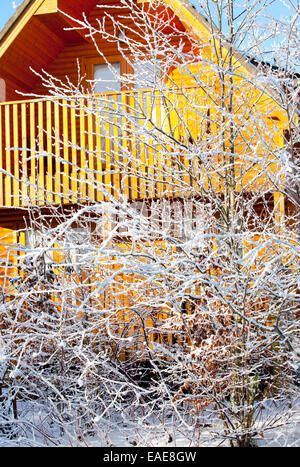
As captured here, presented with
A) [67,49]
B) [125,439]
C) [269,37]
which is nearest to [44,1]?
[67,49]

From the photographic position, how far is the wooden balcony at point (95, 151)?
4879mm

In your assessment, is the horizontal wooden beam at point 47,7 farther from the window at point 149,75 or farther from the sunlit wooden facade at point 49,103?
the window at point 149,75

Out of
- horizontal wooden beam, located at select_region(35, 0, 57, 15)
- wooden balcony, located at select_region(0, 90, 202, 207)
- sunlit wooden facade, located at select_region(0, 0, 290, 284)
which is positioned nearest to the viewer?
wooden balcony, located at select_region(0, 90, 202, 207)

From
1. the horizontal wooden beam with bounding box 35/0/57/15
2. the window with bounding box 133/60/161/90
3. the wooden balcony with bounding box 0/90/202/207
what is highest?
the horizontal wooden beam with bounding box 35/0/57/15

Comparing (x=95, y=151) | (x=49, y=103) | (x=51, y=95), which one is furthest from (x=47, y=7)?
(x=95, y=151)

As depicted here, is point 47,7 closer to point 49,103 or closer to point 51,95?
point 51,95

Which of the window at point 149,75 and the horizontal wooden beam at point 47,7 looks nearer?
the window at point 149,75

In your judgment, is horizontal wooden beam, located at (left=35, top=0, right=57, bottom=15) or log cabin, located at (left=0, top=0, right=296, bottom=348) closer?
log cabin, located at (left=0, top=0, right=296, bottom=348)

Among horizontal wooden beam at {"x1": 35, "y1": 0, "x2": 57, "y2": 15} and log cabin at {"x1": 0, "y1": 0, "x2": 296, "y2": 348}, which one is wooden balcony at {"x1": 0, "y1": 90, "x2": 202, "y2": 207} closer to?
log cabin at {"x1": 0, "y1": 0, "x2": 296, "y2": 348}

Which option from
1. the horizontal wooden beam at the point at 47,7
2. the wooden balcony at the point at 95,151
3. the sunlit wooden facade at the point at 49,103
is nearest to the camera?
the wooden balcony at the point at 95,151

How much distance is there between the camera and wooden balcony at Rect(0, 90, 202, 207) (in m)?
4.88

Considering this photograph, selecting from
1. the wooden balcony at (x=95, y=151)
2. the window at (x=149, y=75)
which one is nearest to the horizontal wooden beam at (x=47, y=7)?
the wooden balcony at (x=95, y=151)

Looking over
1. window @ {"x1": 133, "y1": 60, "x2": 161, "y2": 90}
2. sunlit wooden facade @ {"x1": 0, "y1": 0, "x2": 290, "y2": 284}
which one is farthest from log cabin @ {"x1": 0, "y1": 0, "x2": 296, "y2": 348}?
window @ {"x1": 133, "y1": 60, "x2": 161, "y2": 90}
